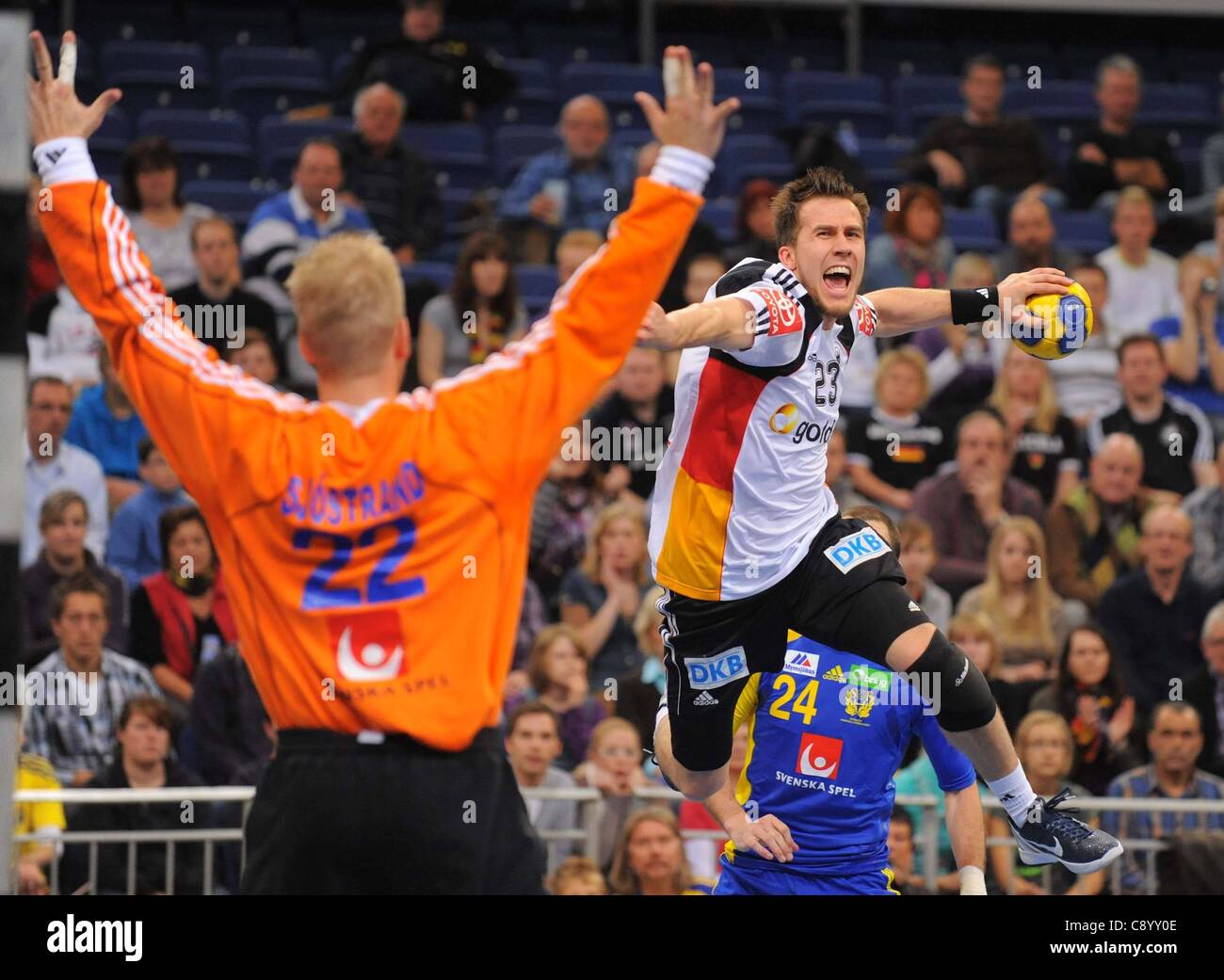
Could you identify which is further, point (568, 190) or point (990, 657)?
point (568, 190)

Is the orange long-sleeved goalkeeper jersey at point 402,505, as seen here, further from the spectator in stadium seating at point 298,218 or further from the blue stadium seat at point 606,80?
the blue stadium seat at point 606,80

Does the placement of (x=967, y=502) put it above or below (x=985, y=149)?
below

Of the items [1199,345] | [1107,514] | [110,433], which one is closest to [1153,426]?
[1107,514]

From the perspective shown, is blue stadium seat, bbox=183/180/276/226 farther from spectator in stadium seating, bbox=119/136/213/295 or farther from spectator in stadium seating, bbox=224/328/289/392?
spectator in stadium seating, bbox=224/328/289/392

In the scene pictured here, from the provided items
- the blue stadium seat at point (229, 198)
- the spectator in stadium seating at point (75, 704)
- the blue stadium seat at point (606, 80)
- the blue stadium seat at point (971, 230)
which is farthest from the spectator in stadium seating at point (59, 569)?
the blue stadium seat at point (971, 230)

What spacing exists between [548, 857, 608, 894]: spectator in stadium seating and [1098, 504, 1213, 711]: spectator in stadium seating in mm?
3650

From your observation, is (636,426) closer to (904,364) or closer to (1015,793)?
(904,364)

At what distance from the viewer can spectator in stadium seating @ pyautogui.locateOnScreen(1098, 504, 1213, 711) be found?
985 cm

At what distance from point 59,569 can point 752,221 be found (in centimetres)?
471

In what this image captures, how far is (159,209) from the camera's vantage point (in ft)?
34.0

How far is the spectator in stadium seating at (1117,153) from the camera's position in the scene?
13.1 metres
